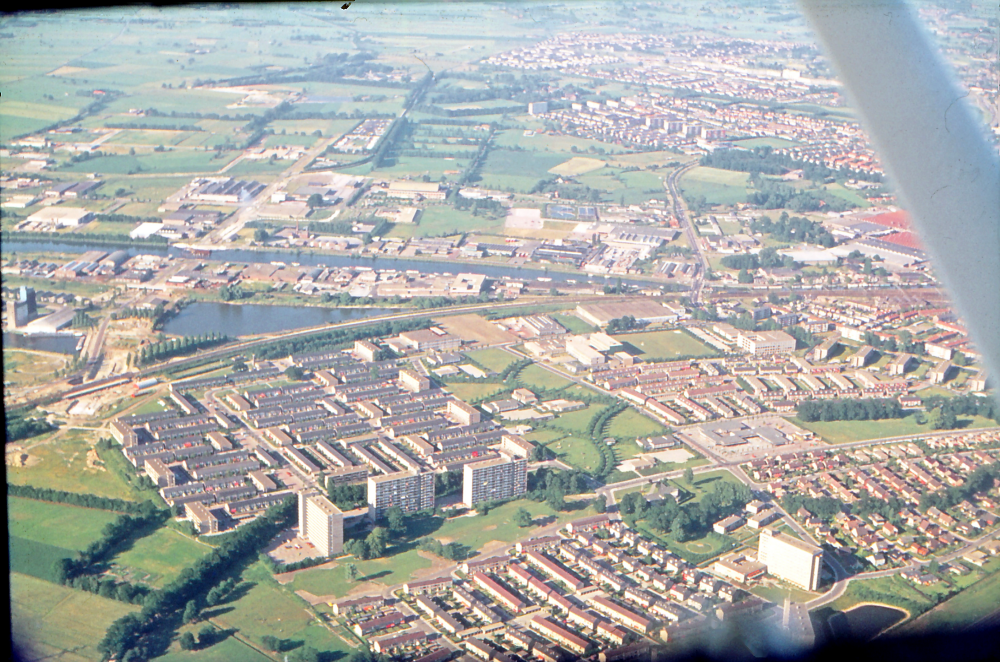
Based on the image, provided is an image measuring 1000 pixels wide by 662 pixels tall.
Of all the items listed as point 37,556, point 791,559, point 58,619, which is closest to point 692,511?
point 791,559

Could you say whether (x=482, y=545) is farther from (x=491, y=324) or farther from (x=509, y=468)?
(x=491, y=324)

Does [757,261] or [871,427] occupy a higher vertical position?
[757,261]

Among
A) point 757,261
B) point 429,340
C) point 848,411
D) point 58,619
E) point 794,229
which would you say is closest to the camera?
point 58,619

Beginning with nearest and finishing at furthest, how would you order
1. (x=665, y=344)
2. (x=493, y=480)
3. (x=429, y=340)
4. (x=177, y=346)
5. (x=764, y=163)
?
(x=493, y=480) → (x=177, y=346) → (x=429, y=340) → (x=665, y=344) → (x=764, y=163)

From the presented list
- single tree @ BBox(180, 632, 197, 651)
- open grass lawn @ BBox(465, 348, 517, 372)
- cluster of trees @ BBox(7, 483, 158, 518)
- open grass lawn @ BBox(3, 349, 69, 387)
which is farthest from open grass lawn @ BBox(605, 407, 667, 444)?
open grass lawn @ BBox(3, 349, 69, 387)

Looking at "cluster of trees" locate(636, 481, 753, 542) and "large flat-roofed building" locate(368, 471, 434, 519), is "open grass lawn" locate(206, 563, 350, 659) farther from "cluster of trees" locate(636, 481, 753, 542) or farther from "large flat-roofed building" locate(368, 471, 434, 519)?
"cluster of trees" locate(636, 481, 753, 542)

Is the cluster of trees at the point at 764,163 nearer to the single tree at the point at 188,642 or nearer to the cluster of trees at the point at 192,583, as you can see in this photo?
the cluster of trees at the point at 192,583

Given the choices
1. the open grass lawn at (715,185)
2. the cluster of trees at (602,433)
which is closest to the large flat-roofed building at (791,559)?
the cluster of trees at (602,433)

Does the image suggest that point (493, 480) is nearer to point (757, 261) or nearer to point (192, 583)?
point (192, 583)
